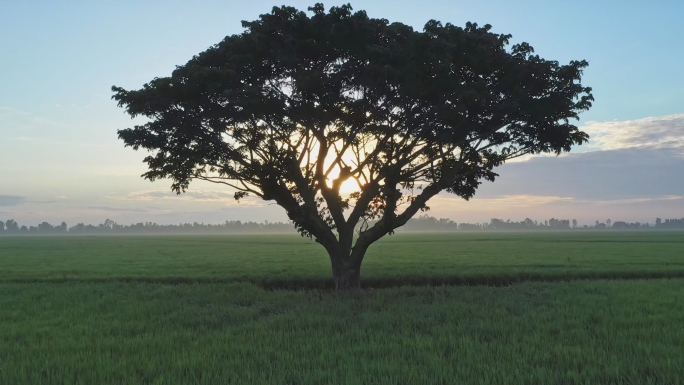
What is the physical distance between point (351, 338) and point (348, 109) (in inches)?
367

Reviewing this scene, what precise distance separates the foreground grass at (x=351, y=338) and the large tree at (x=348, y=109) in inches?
179

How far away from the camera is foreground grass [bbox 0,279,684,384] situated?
804cm

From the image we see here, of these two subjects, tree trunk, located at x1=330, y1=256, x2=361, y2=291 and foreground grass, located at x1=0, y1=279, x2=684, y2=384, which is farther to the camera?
tree trunk, located at x1=330, y1=256, x2=361, y2=291

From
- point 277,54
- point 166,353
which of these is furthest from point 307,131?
point 166,353

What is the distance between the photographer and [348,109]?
1752 cm

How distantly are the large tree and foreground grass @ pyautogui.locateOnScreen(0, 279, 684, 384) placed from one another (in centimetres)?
455

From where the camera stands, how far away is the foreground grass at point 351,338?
8.04m

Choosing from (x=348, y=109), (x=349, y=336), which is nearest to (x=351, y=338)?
(x=349, y=336)

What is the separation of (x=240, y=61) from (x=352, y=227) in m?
8.68

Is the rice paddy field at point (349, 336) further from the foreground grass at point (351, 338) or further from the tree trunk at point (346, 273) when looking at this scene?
the tree trunk at point (346, 273)

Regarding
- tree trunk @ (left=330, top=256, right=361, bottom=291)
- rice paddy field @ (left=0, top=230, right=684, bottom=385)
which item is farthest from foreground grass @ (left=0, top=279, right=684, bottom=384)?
tree trunk @ (left=330, top=256, right=361, bottom=291)

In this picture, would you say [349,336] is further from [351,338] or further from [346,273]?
[346,273]

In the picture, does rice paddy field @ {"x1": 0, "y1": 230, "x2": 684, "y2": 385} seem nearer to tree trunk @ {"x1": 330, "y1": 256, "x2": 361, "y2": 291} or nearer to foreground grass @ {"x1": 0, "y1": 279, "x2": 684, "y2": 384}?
foreground grass @ {"x1": 0, "y1": 279, "x2": 684, "y2": 384}

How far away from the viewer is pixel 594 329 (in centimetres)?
1154
